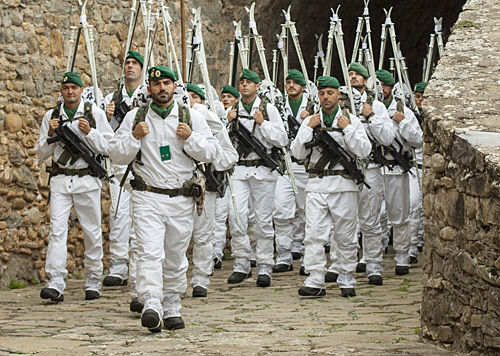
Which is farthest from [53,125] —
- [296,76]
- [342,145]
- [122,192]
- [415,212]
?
[415,212]

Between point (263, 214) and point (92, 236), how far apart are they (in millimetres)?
1918

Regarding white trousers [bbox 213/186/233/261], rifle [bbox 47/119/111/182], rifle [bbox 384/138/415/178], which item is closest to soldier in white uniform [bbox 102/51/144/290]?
rifle [bbox 47/119/111/182]

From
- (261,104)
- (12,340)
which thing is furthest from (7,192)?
(12,340)

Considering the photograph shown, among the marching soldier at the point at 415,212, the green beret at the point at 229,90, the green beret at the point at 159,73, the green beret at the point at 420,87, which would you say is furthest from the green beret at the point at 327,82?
the green beret at the point at 420,87

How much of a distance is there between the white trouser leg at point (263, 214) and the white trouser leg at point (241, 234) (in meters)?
0.10

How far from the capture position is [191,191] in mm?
6055

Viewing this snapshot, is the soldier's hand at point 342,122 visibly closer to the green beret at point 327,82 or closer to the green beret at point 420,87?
the green beret at point 327,82

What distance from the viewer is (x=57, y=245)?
753 cm

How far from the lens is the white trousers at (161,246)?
19.1 feet

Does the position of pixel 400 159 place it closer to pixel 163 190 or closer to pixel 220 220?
pixel 220 220

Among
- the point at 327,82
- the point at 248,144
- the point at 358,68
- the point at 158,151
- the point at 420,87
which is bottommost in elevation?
the point at 248,144

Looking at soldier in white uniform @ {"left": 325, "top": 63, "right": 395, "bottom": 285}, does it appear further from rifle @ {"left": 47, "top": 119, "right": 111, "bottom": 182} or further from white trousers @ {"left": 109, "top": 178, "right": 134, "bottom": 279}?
rifle @ {"left": 47, "top": 119, "right": 111, "bottom": 182}

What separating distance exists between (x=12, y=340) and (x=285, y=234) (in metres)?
4.63

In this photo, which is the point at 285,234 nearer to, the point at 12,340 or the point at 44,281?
the point at 44,281
